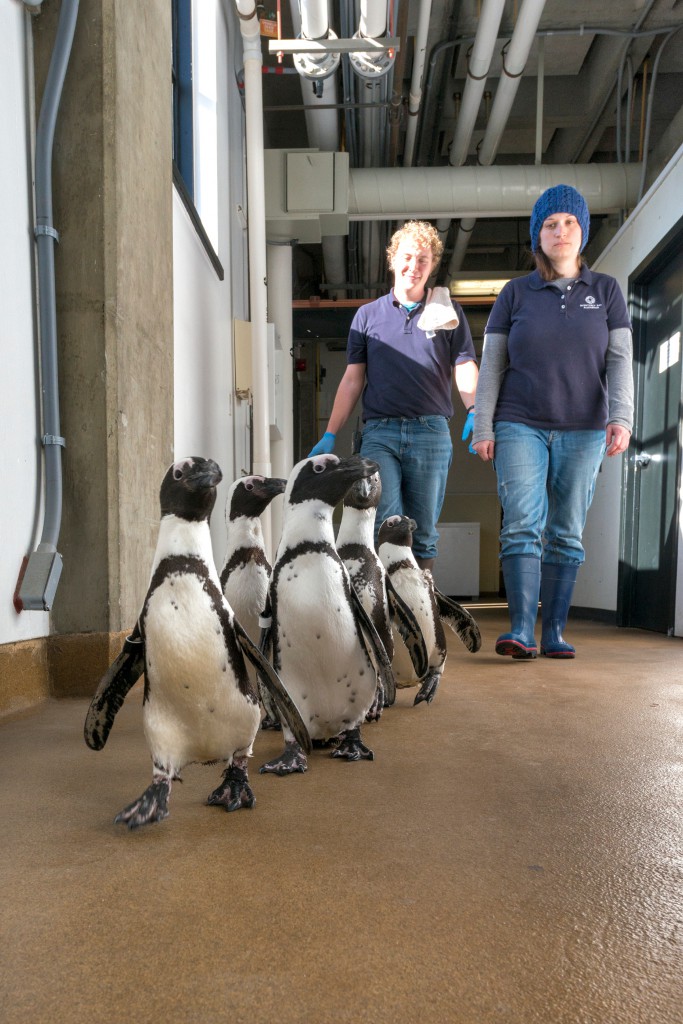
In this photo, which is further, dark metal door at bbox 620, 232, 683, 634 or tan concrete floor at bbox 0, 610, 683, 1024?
dark metal door at bbox 620, 232, 683, 634

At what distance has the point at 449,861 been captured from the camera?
1.09 metres

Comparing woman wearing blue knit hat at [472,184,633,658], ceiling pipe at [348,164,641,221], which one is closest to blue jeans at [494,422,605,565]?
woman wearing blue knit hat at [472,184,633,658]

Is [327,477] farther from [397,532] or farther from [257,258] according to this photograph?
[257,258]

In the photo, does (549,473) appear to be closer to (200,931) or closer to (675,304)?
(675,304)

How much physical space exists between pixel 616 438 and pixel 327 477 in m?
1.88

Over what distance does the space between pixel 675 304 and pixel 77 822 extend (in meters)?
4.66

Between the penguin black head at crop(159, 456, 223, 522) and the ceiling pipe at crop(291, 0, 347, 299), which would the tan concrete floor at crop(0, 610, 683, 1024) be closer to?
the penguin black head at crop(159, 456, 223, 522)

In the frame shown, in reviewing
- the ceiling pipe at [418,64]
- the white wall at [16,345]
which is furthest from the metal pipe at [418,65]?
the white wall at [16,345]

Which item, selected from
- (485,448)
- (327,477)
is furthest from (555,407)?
(327,477)

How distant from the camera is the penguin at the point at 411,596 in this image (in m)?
2.30

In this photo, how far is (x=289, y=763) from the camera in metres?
1.54

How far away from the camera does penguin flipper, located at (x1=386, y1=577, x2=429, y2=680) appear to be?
2.01 meters

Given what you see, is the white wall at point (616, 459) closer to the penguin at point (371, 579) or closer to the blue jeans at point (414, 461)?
the blue jeans at point (414, 461)

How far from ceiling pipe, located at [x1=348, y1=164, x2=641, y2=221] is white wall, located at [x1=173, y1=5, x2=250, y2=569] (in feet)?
3.87
